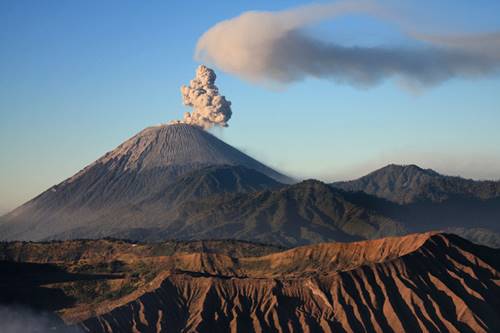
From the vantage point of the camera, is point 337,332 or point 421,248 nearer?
point 337,332

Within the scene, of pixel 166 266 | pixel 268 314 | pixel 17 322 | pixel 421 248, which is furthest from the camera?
pixel 166 266

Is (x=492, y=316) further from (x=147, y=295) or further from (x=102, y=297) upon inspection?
(x=102, y=297)

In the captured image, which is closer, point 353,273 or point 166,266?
point 353,273

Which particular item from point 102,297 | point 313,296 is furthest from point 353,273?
point 102,297

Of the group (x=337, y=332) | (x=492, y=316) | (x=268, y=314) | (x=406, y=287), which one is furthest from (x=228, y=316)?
(x=492, y=316)

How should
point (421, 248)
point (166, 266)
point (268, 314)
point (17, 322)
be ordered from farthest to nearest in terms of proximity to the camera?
point (166, 266) → point (421, 248) → point (268, 314) → point (17, 322)

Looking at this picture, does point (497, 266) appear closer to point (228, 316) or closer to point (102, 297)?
point (228, 316)
